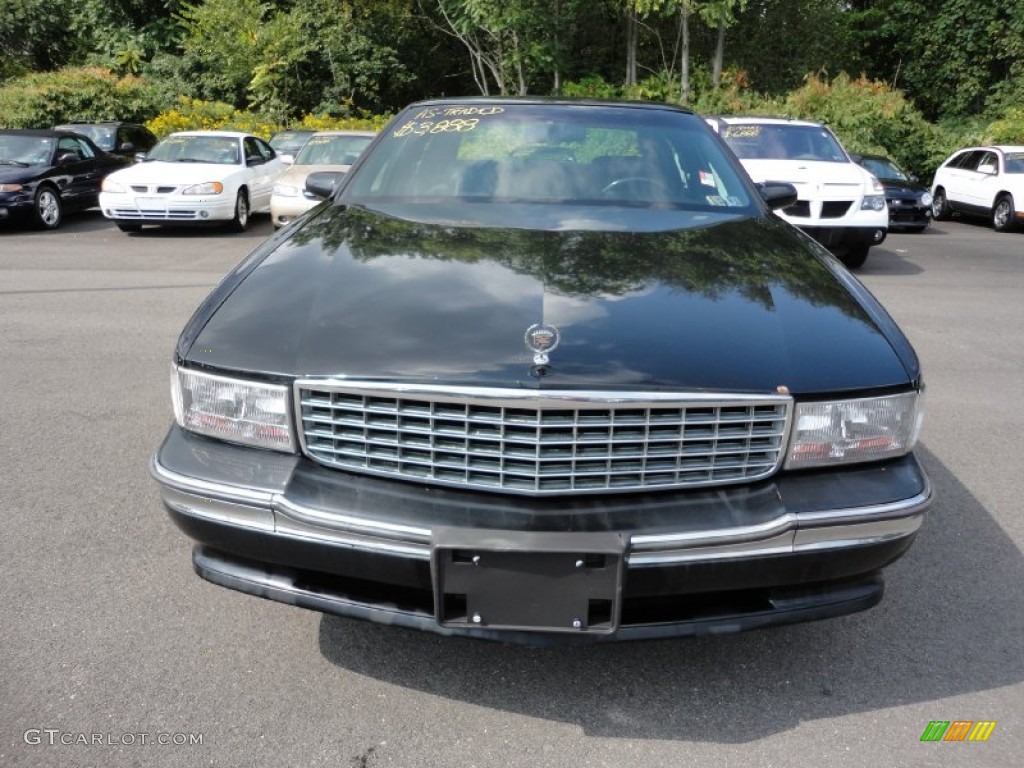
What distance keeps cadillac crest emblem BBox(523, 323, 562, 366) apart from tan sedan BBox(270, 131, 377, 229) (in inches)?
361

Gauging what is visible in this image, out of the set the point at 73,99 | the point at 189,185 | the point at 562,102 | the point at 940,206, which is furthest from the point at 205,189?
the point at 940,206

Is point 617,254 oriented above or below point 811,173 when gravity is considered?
above

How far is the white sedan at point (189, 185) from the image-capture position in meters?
12.5

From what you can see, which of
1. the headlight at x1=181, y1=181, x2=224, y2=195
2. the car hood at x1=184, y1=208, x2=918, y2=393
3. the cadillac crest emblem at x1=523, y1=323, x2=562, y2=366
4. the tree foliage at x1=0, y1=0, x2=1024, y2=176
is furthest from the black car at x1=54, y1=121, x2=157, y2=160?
the cadillac crest emblem at x1=523, y1=323, x2=562, y2=366

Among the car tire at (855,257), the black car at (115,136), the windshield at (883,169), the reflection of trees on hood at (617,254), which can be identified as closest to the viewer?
the reflection of trees on hood at (617,254)

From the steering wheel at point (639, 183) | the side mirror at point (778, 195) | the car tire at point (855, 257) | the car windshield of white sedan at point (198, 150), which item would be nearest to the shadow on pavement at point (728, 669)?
the steering wheel at point (639, 183)

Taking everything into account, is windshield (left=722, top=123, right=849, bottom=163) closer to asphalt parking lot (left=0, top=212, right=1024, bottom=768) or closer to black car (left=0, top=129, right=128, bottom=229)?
asphalt parking lot (left=0, top=212, right=1024, bottom=768)

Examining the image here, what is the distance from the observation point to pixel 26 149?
13.9 meters

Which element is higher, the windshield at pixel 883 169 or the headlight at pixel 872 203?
the headlight at pixel 872 203

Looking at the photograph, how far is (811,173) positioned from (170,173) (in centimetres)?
825

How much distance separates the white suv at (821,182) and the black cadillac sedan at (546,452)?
24.8ft

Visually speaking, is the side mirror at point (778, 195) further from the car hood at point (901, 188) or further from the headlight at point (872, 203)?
the car hood at point (901, 188)

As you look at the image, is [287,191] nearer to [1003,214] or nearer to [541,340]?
[541,340]

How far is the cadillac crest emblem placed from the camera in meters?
2.40
